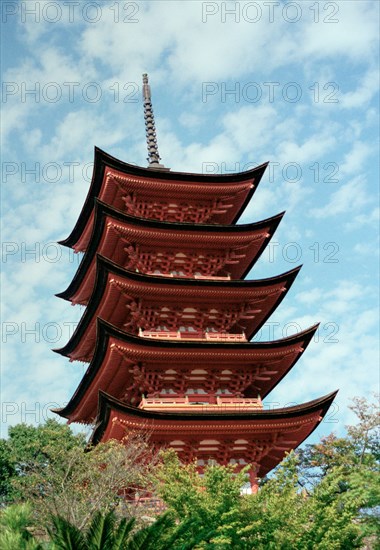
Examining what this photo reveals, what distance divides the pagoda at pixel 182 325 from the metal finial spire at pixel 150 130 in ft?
2.42

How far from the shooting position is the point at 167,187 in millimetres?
27453

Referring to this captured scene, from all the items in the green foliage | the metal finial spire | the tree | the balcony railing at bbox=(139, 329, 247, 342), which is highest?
the metal finial spire

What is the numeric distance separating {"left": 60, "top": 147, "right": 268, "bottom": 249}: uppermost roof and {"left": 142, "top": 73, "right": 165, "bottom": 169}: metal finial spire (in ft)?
9.09

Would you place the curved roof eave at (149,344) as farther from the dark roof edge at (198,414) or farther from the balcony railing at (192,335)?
the dark roof edge at (198,414)

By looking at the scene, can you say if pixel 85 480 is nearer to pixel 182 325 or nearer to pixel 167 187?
pixel 182 325

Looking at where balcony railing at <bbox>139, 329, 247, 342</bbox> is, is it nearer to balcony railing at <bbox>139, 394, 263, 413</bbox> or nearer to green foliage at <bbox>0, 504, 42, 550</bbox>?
balcony railing at <bbox>139, 394, 263, 413</bbox>

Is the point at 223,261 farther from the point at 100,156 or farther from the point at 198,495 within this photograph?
the point at 198,495

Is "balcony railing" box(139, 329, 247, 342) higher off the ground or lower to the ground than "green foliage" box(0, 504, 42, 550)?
higher

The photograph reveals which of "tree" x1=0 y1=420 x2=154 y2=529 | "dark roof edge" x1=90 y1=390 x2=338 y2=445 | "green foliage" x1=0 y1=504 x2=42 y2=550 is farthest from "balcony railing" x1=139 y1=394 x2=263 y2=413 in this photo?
"green foliage" x1=0 y1=504 x2=42 y2=550

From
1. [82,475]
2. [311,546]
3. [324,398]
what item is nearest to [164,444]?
[82,475]

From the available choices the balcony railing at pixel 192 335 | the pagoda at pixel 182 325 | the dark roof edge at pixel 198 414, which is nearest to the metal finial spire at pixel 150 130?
the pagoda at pixel 182 325

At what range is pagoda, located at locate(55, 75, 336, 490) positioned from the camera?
21438 millimetres

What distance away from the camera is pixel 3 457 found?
36.4 m

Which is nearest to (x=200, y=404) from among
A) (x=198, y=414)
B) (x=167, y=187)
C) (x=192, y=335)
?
(x=198, y=414)
